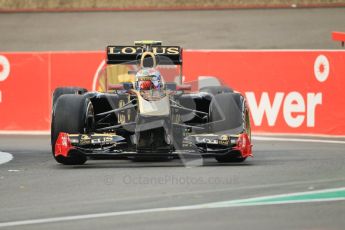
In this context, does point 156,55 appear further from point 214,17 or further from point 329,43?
point 214,17

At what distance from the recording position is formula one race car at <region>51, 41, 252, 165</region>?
15688mm

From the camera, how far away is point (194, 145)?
15.7 meters

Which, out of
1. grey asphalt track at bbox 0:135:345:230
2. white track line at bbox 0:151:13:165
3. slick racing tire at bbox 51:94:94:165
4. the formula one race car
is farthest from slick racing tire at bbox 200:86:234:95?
white track line at bbox 0:151:13:165

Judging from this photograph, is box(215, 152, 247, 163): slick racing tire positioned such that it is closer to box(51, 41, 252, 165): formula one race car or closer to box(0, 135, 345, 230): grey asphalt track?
box(51, 41, 252, 165): formula one race car

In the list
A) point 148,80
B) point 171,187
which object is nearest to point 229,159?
point 148,80

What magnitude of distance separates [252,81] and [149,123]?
283 inches

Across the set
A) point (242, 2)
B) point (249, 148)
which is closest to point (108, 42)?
point (242, 2)

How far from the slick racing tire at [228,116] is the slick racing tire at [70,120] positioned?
6.34ft

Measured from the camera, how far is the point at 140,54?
18453 millimetres

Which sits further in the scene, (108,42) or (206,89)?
(108,42)

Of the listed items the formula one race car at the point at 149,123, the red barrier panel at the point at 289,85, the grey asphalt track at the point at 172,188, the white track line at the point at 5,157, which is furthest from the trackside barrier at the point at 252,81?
the white track line at the point at 5,157

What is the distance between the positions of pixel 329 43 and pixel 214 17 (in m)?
4.96

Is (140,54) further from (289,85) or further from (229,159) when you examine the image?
(289,85)

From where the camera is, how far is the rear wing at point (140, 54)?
727 inches
